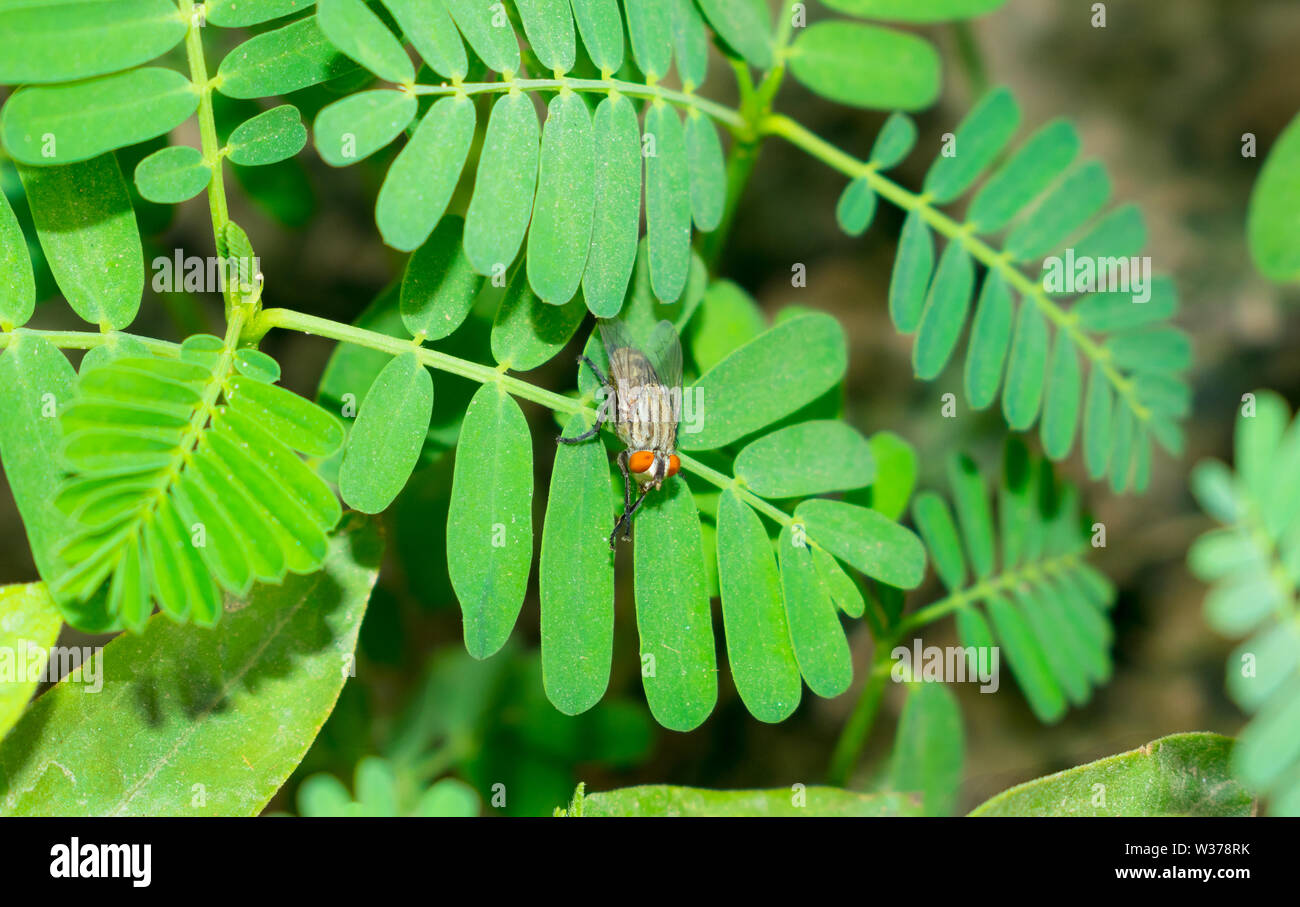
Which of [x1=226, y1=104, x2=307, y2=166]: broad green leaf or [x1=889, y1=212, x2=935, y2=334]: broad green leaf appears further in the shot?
[x1=889, y1=212, x2=935, y2=334]: broad green leaf

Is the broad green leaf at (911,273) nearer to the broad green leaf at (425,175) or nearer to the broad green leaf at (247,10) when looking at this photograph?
the broad green leaf at (425,175)

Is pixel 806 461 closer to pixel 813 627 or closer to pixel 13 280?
pixel 813 627

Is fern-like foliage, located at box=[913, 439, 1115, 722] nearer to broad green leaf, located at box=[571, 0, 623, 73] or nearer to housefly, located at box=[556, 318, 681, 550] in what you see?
housefly, located at box=[556, 318, 681, 550]

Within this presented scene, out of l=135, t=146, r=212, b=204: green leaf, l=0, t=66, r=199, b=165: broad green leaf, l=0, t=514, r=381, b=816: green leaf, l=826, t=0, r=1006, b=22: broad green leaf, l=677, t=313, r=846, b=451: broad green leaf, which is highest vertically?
l=826, t=0, r=1006, b=22: broad green leaf

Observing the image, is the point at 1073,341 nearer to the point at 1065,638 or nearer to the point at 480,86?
the point at 1065,638

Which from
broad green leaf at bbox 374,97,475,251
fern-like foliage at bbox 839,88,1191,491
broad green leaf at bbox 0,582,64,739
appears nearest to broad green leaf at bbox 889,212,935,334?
fern-like foliage at bbox 839,88,1191,491

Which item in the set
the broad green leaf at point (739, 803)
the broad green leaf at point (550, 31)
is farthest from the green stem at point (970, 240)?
the broad green leaf at point (739, 803)

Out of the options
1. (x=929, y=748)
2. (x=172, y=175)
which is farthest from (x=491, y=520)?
(x=929, y=748)
